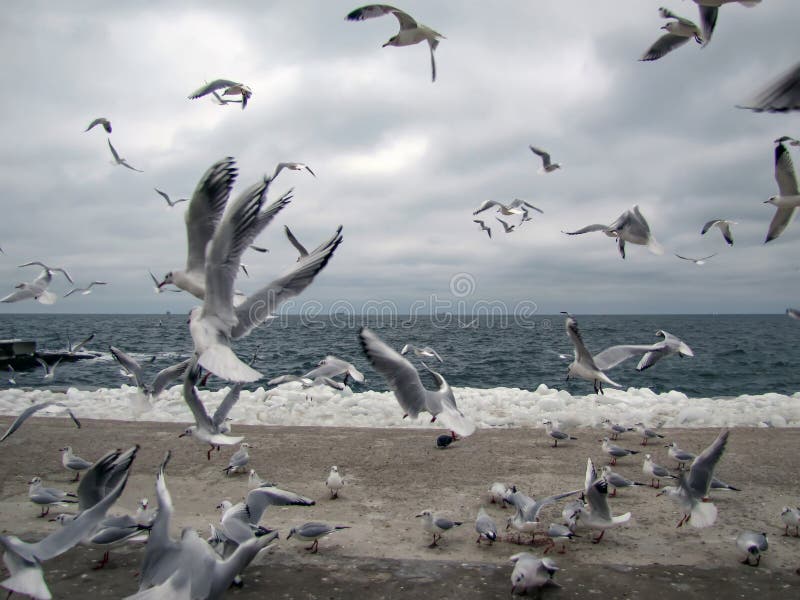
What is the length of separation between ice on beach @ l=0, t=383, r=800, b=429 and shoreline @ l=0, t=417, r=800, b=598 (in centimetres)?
88

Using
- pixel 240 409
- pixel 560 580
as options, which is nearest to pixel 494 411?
pixel 240 409

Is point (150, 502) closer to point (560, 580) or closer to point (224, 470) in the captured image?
point (224, 470)

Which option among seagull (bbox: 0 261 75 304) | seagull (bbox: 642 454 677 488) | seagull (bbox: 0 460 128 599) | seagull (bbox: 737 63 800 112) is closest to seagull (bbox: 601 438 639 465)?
seagull (bbox: 642 454 677 488)

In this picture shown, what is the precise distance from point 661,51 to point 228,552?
19.7 feet

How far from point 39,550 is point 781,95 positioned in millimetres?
4650

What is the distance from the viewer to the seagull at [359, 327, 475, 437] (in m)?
4.54

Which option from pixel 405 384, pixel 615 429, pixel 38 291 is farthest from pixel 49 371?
pixel 405 384

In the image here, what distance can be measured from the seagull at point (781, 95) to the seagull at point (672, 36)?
243 centimetres

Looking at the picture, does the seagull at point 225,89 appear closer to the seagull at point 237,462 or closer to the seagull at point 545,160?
the seagull at point 237,462

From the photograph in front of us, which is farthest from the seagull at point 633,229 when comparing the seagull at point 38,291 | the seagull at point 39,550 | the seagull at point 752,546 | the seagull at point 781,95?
the seagull at point 38,291

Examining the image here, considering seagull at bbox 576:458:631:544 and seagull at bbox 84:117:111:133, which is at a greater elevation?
seagull at bbox 84:117:111:133

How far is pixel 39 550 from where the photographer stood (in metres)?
3.47

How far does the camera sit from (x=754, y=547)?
4398 millimetres

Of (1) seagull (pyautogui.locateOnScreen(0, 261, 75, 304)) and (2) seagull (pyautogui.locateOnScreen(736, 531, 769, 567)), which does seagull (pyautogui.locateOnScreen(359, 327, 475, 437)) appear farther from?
(1) seagull (pyautogui.locateOnScreen(0, 261, 75, 304))
